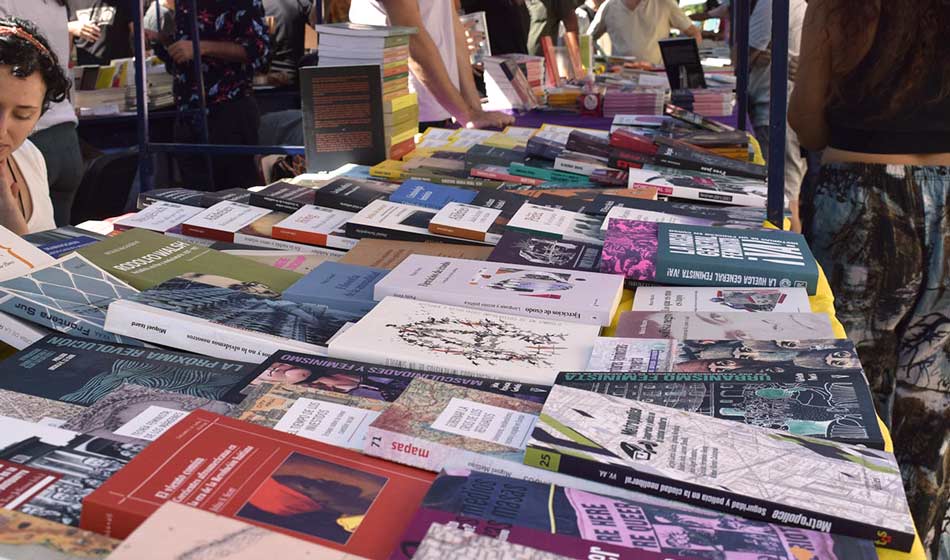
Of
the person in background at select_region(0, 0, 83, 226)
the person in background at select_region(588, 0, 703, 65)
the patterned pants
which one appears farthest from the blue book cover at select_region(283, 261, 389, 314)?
the person in background at select_region(588, 0, 703, 65)

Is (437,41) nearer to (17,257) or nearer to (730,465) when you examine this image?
(17,257)

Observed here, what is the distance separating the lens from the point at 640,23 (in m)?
5.68

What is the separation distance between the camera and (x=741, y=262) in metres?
1.30

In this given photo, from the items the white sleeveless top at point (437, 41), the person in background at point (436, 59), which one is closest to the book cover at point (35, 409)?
the person in background at point (436, 59)

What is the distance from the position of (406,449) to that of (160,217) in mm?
1013

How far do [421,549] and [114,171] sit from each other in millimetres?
2917

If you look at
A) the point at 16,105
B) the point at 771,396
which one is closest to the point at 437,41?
the point at 16,105

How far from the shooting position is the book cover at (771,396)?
833mm

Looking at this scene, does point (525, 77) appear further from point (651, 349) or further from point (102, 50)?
point (651, 349)

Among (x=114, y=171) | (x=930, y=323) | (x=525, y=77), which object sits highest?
(x=525, y=77)

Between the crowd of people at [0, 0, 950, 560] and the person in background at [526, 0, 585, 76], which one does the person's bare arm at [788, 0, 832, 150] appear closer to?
the crowd of people at [0, 0, 950, 560]

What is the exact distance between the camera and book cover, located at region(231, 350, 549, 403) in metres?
0.93

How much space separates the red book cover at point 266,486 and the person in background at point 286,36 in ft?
13.8

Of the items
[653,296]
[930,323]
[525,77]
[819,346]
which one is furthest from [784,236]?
[525,77]
